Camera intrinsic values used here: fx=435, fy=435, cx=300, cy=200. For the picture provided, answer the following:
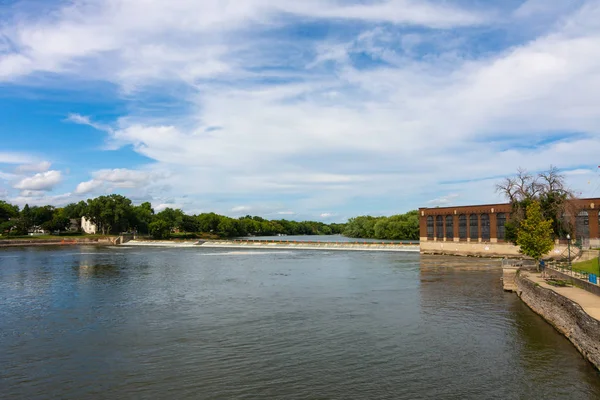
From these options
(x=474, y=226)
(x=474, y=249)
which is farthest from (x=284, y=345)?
(x=474, y=226)

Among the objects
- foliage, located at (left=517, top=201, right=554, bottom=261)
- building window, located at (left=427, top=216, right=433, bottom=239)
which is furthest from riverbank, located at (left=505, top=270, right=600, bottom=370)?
building window, located at (left=427, top=216, right=433, bottom=239)

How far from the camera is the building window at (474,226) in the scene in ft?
275

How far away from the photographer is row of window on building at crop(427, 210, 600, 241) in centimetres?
6862

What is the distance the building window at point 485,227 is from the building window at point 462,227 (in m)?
3.78

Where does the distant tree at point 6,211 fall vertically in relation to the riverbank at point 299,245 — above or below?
above

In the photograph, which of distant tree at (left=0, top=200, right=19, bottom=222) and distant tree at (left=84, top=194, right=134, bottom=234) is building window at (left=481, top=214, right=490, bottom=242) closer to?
distant tree at (left=84, top=194, right=134, bottom=234)

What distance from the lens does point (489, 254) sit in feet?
264

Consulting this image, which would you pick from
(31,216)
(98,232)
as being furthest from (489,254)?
(31,216)

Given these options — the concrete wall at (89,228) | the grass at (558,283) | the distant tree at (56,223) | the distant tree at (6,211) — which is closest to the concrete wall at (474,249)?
the grass at (558,283)

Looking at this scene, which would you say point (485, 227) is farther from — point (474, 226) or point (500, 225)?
point (500, 225)

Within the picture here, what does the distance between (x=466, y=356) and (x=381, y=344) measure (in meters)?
4.25

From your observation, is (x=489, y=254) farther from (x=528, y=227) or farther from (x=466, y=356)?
(x=466, y=356)

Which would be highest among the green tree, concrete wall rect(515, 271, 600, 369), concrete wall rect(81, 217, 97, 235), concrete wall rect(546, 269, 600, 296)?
concrete wall rect(81, 217, 97, 235)

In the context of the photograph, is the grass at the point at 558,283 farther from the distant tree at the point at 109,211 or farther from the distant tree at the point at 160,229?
the distant tree at the point at 160,229
